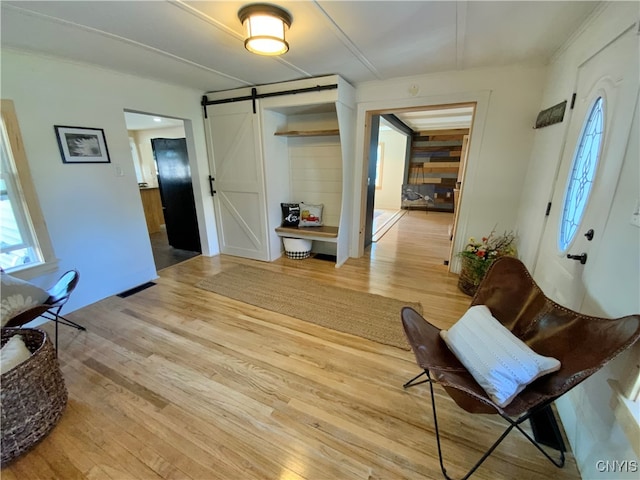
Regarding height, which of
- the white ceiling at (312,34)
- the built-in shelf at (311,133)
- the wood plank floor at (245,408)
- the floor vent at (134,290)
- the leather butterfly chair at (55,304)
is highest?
the white ceiling at (312,34)

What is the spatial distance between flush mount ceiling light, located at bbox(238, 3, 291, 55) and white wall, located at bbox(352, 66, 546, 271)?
5.99 feet

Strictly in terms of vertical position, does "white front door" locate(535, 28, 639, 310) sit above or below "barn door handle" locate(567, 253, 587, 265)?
above

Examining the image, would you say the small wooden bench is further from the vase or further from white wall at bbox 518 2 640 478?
white wall at bbox 518 2 640 478

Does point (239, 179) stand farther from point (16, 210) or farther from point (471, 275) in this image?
point (471, 275)

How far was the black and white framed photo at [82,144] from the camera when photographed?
8.06 ft

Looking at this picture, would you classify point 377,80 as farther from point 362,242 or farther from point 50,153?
point 50,153

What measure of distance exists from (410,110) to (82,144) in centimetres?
358

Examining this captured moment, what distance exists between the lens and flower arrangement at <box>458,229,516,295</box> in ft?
8.84

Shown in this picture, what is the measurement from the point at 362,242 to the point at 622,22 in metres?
3.09

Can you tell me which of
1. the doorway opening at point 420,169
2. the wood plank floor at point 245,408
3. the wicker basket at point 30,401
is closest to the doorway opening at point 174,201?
the wood plank floor at point 245,408

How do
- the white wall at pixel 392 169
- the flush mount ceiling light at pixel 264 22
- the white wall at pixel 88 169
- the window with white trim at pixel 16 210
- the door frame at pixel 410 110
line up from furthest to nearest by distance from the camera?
the white wall at pixel 392 169
the door frame at pixel 410 110
the white wall at pixel 88 169
the window with white trim at pixel 16 210
the flush mount ceiling light at pixel 264 22

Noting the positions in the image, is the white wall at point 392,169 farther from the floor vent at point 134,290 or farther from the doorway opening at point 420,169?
the floor vent at point 134,290

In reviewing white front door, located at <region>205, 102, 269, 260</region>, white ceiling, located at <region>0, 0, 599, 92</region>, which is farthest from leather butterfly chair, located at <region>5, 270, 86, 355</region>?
white front door, located at <region>205, 102, 269, 260</region>

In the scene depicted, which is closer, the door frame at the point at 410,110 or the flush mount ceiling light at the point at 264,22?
the flush mount ceiling light at the point at 264,22
